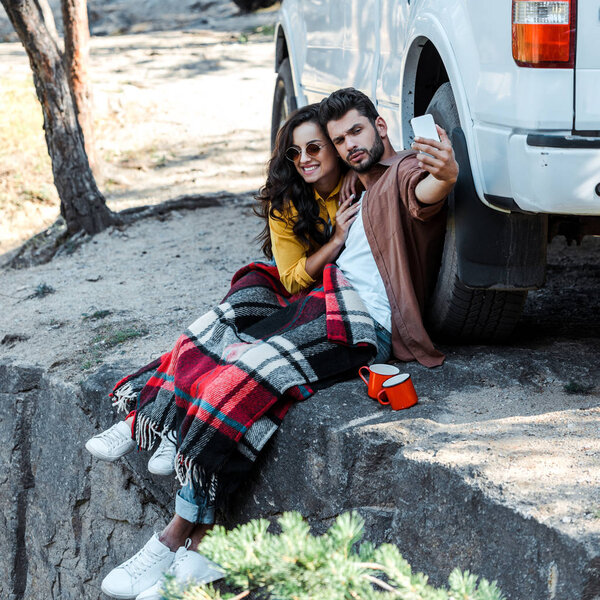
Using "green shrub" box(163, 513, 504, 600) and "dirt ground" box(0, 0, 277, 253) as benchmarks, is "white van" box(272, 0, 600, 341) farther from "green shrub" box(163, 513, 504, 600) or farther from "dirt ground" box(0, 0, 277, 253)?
"dirt ground" box(0, 0, 277, 253)

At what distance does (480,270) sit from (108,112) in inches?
278

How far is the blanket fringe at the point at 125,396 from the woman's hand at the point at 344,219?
104 cm

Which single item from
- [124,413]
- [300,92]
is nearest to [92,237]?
[300,92]

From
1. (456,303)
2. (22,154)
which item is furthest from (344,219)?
(22,154)

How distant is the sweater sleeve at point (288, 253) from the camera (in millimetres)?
3506

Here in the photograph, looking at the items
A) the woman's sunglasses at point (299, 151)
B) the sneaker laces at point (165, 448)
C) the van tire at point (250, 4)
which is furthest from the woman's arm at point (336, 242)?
the van tire at point (250, 4)

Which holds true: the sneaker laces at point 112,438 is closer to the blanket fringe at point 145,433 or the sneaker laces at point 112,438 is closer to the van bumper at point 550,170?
the blanket fringe at point 145,433

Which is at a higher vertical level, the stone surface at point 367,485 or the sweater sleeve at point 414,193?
the sweater sleeve at point 414,193

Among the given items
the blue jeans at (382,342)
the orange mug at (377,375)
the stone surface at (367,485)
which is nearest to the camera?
the stone surface at (367,485)

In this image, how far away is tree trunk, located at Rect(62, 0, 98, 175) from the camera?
278 inches

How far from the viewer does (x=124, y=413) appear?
376 centimetres

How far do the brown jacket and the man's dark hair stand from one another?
23 cm

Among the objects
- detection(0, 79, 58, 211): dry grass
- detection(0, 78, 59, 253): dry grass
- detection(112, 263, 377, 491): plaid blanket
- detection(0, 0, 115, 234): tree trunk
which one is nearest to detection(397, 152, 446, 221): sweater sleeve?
detection(112, 263, 377, 491): plaid blanket

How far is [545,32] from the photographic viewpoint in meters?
2.34
